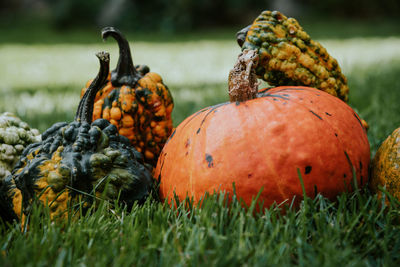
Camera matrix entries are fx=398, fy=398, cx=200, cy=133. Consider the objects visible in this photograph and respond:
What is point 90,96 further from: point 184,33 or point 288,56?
point 184,33

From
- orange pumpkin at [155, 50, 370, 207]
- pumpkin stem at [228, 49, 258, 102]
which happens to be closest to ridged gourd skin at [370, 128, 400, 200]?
orange pumpkin at [155, 50, 370, 207]

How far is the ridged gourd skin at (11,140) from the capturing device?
2076 millimetres

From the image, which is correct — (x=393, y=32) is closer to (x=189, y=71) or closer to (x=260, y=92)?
(x=189, y=71)

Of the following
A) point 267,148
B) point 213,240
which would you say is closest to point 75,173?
point 213,240

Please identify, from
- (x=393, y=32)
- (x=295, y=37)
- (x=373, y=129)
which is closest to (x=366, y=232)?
(x=295, y=37)

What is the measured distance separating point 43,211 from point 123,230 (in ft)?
1.31

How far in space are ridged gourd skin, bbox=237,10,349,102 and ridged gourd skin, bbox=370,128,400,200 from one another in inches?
20.6

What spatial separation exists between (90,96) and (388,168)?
5.00 feet

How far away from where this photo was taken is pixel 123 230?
1604mm

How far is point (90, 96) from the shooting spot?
6.91ft

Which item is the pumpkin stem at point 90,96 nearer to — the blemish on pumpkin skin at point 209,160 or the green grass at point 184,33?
the blemish on pumpkin skin at point 209,160

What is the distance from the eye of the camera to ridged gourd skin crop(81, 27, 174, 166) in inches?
86.0

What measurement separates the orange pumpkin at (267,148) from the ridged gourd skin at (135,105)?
310mm

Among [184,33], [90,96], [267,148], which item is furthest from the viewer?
[184,33]
